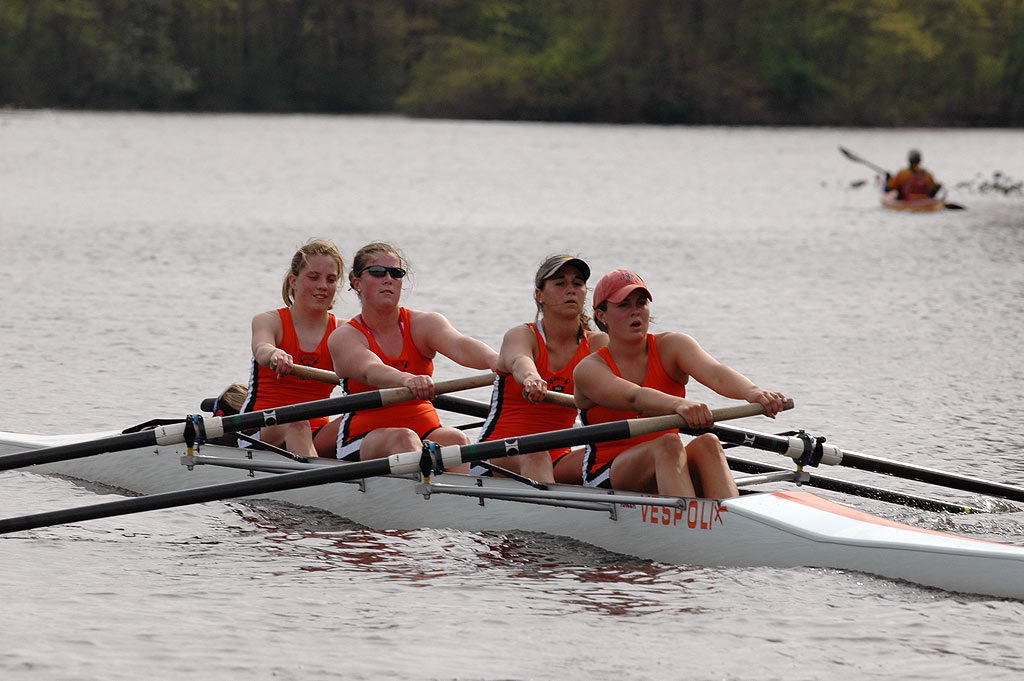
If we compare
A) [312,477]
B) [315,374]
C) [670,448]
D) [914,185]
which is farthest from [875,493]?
[914,185]

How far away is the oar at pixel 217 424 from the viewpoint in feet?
26.0

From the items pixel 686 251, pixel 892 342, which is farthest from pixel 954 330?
pixel 686 251

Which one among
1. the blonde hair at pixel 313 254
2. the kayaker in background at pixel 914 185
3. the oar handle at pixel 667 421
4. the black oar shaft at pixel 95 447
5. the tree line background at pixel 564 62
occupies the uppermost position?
the tree line background at pixel 564 62

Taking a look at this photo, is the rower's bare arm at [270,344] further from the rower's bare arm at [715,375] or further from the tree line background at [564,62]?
the tree line background at [564,62]

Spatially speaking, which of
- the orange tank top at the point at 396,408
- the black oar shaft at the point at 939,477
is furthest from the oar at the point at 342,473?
the black oar shaft at the point at 939,477

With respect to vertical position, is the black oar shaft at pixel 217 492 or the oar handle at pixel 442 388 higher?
the oar handle at pixel 442 388

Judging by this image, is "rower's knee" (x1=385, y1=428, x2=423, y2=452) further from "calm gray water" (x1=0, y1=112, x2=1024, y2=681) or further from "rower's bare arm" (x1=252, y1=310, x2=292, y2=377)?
"rower's bare arm" (x1=252, y1=310, x2=292, y2=377)

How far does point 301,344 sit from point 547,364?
5.75 ft

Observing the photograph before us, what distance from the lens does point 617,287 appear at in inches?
284

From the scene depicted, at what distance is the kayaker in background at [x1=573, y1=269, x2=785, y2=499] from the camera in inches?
283

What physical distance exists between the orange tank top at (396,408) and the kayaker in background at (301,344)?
11.9 inches

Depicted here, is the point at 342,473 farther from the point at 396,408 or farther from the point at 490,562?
the point at 396,408

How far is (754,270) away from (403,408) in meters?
14.8

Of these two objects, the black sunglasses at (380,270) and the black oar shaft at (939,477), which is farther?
the black sunglasses at (380,270)
